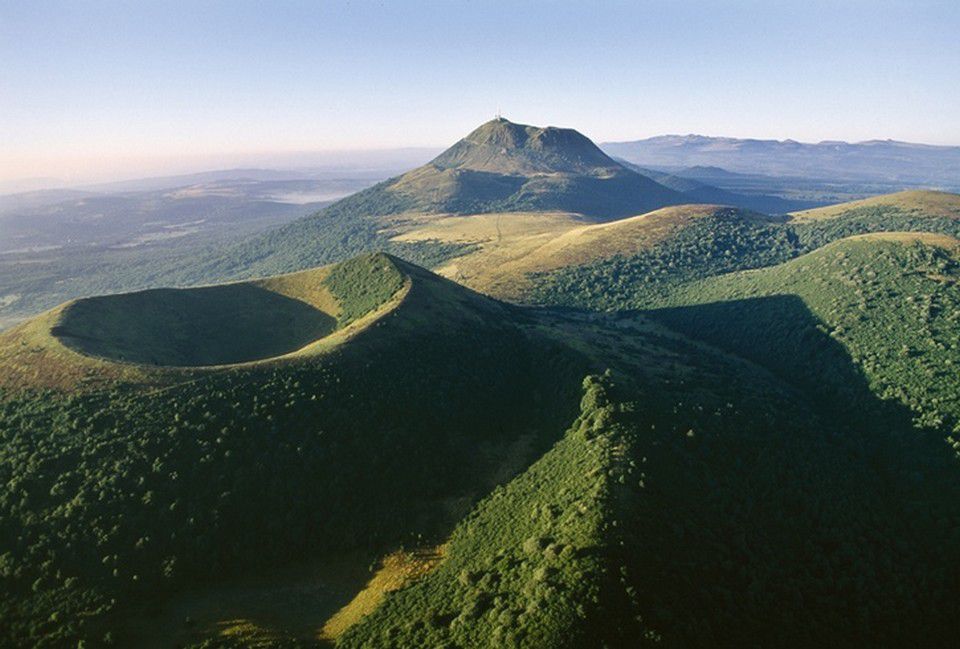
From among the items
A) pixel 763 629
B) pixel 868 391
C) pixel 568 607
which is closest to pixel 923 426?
pixel 868 391

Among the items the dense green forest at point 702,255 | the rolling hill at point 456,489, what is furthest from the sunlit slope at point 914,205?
the rolling hill at point 456,489

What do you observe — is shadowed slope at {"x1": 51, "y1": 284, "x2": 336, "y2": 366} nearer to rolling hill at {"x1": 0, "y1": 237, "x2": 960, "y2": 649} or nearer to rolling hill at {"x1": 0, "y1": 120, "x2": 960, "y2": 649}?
rolling hill at {"x1": 0, "y1": 120, "x2": 960, "y2": 649}

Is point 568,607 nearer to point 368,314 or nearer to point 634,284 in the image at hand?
point 368,314

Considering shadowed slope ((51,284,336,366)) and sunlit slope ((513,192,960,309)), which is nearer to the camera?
shadowed slope ((51,284,336,366))

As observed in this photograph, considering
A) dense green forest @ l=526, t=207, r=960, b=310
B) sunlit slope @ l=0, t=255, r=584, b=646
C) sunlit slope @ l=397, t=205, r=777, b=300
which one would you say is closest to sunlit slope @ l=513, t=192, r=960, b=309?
dense green forest @ l=526, t=207, r=960, b=310

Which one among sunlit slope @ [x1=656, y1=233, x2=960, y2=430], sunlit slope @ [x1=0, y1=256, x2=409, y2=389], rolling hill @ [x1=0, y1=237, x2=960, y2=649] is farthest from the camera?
sunlit slope @ [x1=656, y1=233, x2=960, y2=430]

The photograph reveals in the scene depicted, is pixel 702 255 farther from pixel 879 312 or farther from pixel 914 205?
pixel 914 205

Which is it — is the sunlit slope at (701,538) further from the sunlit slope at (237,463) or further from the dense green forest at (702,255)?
the dense green forest at (702,255)

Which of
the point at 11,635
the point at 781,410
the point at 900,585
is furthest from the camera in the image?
the point at 781,410

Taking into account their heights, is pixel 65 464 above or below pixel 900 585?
above
